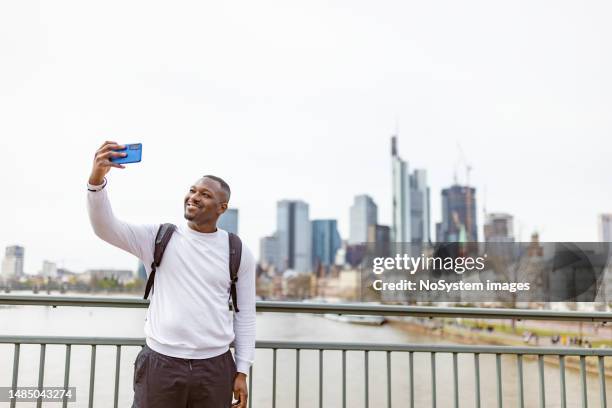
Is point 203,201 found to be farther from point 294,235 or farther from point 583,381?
point 294,235

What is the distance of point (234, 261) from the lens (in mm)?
1937

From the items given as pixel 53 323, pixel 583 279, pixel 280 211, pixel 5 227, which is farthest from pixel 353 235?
pixel 53 323

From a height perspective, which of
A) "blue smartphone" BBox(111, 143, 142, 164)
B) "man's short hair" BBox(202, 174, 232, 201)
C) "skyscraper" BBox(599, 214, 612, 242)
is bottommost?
"man's short hair" BBox(202, 174, 232, 201)

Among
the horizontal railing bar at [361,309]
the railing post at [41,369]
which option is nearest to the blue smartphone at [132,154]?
the horizontal railing bar at [361,309]

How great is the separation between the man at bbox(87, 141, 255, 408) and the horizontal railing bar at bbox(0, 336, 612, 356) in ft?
1.57

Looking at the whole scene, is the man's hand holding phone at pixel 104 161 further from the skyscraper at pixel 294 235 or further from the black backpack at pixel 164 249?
the skyscraper at pixel 294 235

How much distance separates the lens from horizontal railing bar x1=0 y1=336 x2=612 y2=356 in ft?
7.72

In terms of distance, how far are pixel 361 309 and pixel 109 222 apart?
1234mm

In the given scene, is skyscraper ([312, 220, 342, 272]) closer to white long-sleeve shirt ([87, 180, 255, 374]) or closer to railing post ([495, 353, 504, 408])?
railing post ([495, 353, 504, 408])

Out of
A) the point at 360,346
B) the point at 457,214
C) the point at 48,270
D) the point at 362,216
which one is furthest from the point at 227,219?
the point at 362,216

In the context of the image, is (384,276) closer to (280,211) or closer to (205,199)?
(205,199)

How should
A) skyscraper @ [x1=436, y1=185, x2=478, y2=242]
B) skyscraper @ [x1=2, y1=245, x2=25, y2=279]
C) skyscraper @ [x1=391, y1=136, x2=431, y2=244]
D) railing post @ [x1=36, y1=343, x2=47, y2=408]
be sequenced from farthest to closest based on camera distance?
1. skyscraper @ [x1=391, y1=136, x2=431, y2=244]
2. skyscraper @ [x1=436, y1=185, x2=478, y2=242]
3. skyscraper @ [x1=2, y1=245, x2=25, y2=279]
4. railing post @ [x1=36, y1=343, x2=47, y2=408]

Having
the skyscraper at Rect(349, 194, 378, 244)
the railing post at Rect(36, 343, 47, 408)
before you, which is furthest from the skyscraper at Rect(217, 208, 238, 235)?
the skyscraper at Rect(349, 194, 378, 244)

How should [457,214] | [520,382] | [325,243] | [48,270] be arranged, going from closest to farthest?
[520,382]
[48,270]
[457,214]
[325,243]
